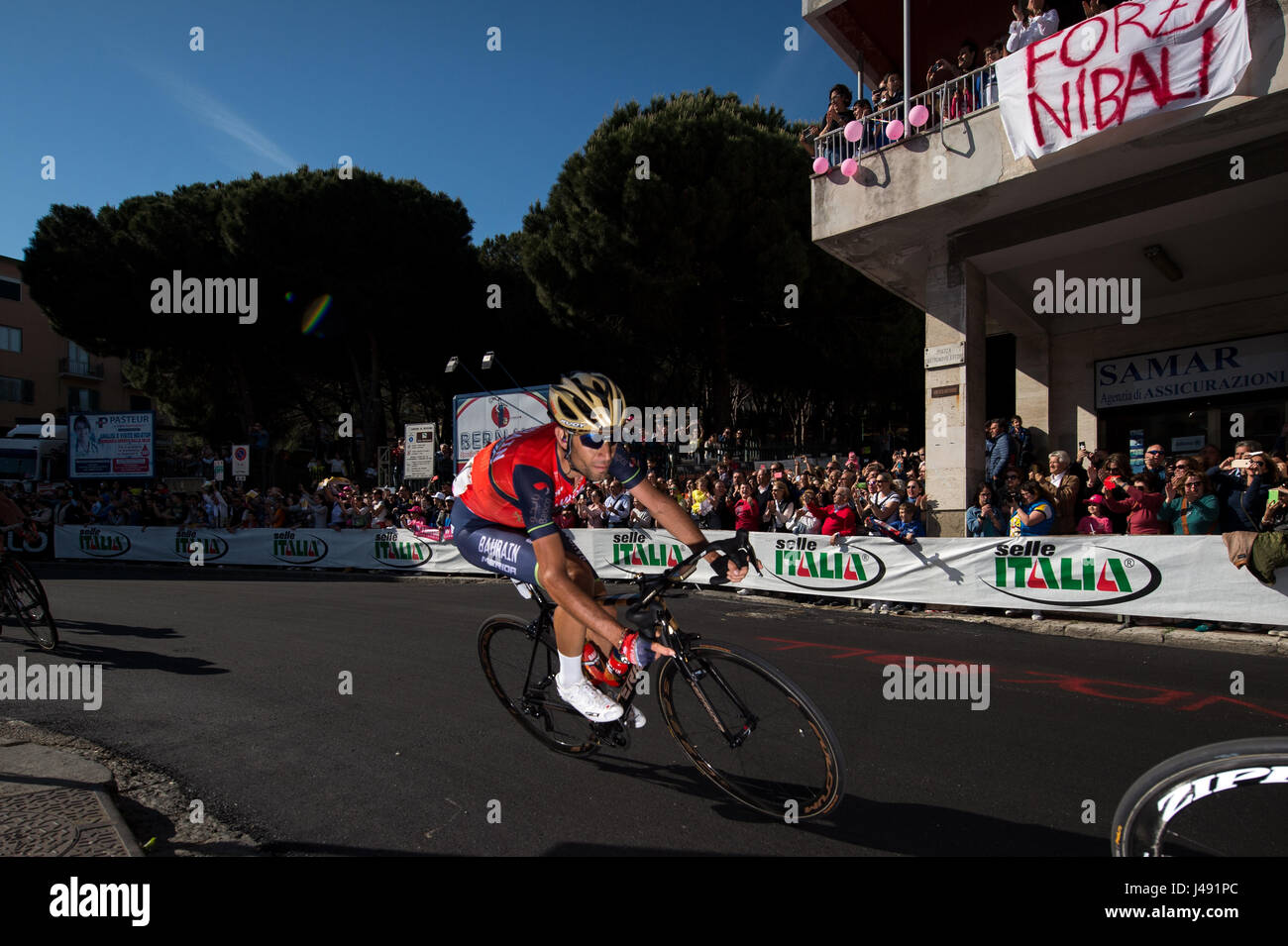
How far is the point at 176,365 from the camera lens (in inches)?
1345

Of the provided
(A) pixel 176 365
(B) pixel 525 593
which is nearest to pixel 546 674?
(B) pixel 525 593

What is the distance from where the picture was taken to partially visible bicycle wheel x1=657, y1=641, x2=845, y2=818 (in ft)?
9.93

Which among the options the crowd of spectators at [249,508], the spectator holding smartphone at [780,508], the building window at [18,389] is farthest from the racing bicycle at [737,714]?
the building window at [18,389]

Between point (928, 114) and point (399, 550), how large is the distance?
41.1 ft

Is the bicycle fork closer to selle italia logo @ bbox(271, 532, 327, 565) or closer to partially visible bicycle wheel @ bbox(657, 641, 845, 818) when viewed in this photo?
partially visible bicycle wheel @ bbox(657, 641, 845, 818)

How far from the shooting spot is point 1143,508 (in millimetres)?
8547

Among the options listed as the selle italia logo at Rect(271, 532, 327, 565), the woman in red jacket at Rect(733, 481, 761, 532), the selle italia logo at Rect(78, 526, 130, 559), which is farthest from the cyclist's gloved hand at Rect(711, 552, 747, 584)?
the selle italia logo at Rect(78, 526, 130, 559)

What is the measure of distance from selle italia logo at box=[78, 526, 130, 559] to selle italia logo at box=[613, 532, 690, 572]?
14.8 m

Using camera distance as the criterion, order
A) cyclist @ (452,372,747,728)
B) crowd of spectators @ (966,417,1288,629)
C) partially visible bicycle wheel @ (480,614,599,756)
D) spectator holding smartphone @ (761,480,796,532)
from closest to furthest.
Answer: cyclist @ (452,372,747,728)
partially visible bicycle wheel @ (480,614,599,756)
crowd of spectators @ (966,417,1288,629)
spectator holding smartphone @ (761,480,796,532)

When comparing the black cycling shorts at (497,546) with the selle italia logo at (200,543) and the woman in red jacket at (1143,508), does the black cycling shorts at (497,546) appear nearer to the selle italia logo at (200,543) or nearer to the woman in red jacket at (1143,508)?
the woman in red jacket at (1143,508)

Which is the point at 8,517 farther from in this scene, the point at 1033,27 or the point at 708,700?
the point at 1033,27

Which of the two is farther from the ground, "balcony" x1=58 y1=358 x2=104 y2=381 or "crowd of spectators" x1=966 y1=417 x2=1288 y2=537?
"balcony" x1=58 y1=358 x2=104 y2=381

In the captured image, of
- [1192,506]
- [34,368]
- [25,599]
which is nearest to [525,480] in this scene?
[25,599]
